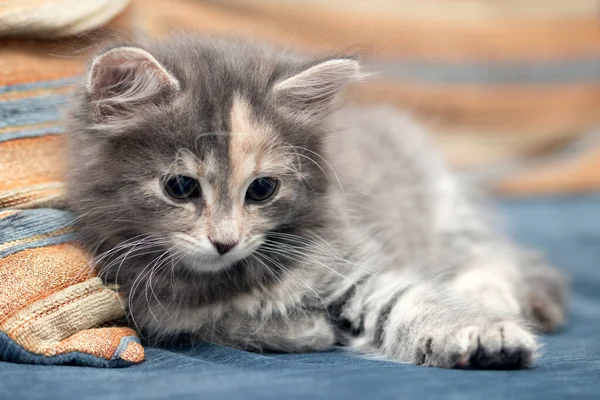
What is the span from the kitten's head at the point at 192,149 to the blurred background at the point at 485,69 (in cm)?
186

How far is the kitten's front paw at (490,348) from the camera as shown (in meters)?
1.48

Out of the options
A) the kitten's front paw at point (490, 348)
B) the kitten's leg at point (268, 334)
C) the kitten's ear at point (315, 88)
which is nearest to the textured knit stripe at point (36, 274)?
the kitten's leg at point (268, 334)

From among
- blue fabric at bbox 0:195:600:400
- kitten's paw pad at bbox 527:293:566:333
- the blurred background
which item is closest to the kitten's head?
blue fabric at bbox 0:195:600:400

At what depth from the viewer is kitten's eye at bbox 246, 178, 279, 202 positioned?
1.67 meters

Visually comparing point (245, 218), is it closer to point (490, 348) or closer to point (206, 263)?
point (206, 263)

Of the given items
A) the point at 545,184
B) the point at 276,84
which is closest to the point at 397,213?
the point at 276,84

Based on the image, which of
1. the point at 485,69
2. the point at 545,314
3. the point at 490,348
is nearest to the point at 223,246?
the point at 490,348

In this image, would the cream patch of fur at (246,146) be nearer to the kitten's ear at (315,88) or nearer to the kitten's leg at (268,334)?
the kitten's ear at (315,88)

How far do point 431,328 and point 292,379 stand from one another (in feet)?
1.33

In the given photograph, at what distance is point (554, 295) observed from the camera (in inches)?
86.9

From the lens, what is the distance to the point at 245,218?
1.64m

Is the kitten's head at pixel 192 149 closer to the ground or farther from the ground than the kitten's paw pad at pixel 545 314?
farther from the ground

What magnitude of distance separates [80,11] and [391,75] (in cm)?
248

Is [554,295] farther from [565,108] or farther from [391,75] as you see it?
[565,108]
